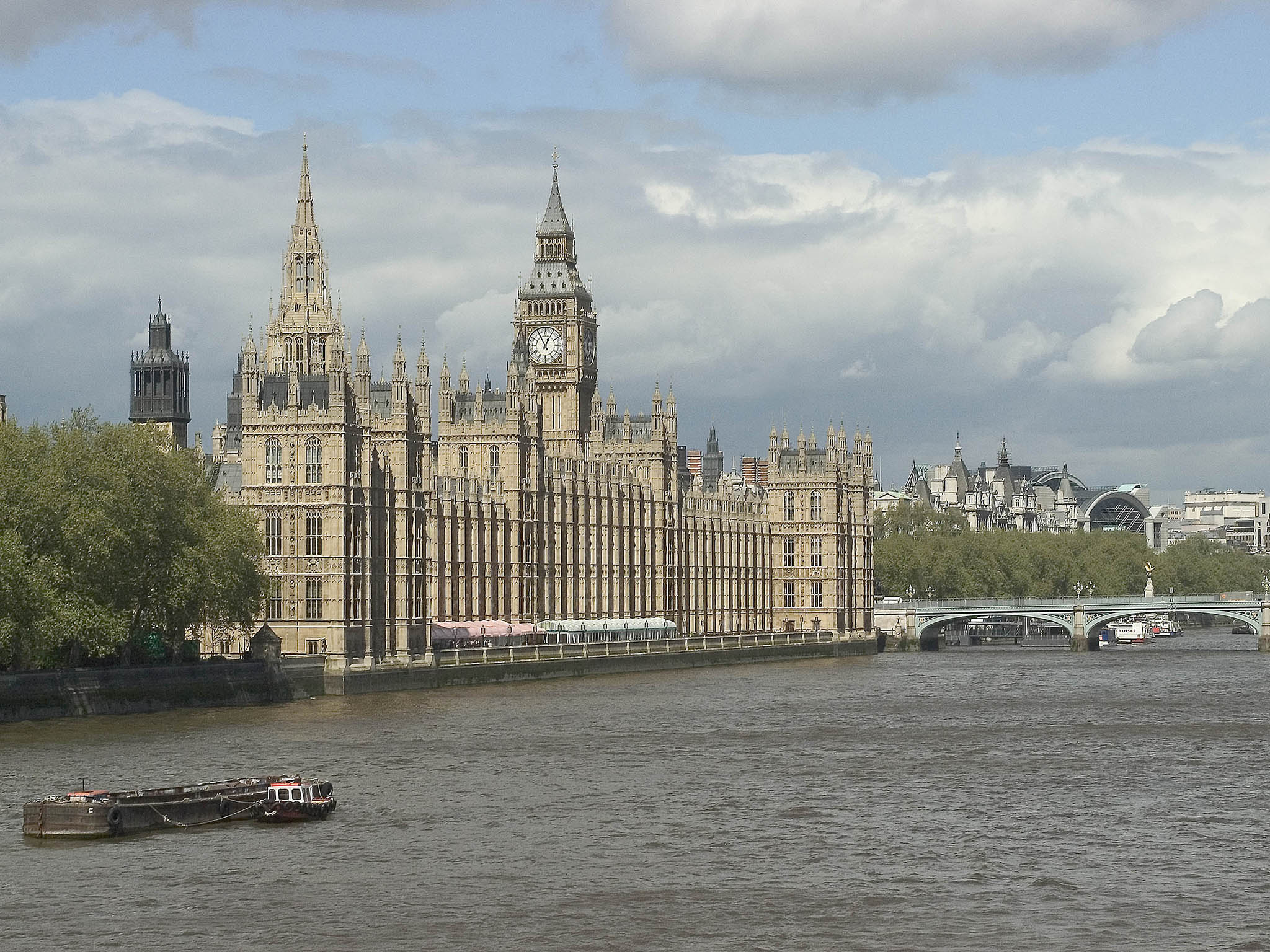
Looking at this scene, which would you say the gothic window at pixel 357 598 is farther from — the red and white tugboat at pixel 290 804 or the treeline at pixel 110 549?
the red and white tugboat at pixel 290 804

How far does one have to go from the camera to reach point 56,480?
87.8 m

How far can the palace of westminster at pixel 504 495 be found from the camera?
10944cm

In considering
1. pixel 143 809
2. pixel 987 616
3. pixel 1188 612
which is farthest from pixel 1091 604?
pixel 143 809

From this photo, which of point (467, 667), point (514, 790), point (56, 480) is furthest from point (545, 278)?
point (514, 790)

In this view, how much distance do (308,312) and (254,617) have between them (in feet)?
176

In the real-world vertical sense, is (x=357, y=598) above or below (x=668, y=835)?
above

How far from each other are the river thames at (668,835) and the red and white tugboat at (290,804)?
500 millimetres

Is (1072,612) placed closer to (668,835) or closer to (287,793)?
(668,835)

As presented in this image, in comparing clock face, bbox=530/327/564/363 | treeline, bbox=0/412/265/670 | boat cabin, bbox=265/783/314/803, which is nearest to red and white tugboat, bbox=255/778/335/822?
boat cabin, bbox=265/783/314/803

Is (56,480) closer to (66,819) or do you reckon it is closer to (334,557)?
(334,557)

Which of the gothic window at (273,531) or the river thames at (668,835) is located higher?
the gothic window at (273,531)

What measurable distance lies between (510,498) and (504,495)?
486 mm

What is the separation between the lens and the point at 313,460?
110m

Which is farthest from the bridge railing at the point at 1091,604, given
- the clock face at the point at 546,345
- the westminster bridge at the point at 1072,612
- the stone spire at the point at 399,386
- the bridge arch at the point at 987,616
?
the stone spire at the point at 399,386
